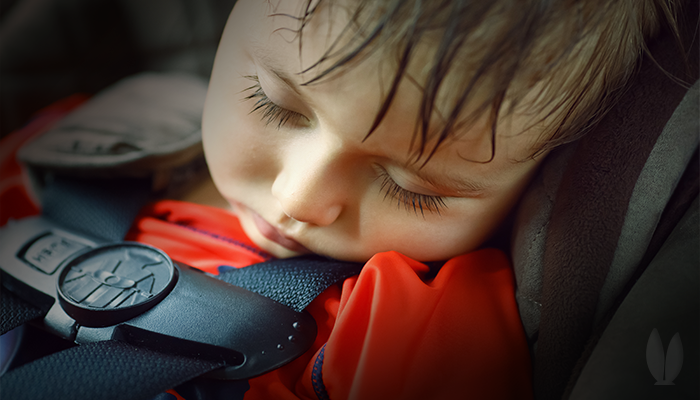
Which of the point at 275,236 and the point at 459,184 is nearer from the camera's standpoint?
the point at 459,184

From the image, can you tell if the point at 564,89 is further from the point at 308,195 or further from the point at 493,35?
the point at 308,195

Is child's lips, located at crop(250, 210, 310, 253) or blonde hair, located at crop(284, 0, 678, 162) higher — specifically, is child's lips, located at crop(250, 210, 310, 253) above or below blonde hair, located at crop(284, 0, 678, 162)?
below

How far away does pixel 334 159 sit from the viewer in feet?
1.38

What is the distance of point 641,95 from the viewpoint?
484 mm

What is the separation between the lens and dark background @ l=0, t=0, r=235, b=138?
82 cm

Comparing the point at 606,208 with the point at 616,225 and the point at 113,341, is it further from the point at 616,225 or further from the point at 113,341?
the point at 113,341

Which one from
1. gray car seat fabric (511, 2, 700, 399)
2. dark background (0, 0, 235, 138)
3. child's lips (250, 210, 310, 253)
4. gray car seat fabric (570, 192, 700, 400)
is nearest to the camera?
gray car seat fabric (570, 192, 700, 400)

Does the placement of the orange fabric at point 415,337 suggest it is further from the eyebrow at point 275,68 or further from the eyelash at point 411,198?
the eyebrow at point 275,68

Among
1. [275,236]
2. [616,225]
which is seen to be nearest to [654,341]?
[616,225]

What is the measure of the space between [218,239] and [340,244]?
7.5 inches

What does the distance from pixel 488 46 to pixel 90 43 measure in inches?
32.3

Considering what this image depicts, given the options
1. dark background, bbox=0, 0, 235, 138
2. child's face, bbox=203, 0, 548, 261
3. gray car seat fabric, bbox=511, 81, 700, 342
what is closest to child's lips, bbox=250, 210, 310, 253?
child's face, bbox=203, 0, 548, 261

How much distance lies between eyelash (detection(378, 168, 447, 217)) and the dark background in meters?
0.57

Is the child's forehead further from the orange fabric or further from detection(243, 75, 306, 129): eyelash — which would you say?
the orange fabric
